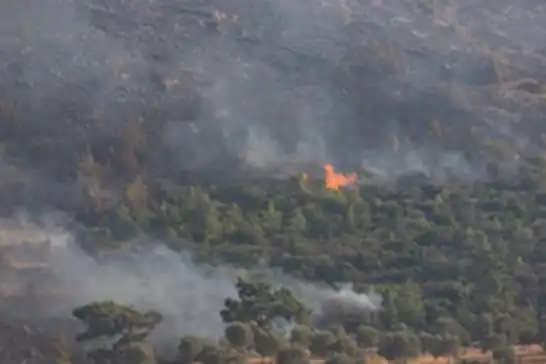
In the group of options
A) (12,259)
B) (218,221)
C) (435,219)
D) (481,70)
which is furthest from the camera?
(481,70)

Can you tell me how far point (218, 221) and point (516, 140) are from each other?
4.70ft

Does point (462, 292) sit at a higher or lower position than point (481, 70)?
lower

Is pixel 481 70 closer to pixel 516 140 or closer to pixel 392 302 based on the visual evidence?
pixel 516 140

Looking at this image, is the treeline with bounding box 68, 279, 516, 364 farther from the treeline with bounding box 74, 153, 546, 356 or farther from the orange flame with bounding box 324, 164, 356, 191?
the orange flame with bounding box 324, 164, 356, 191

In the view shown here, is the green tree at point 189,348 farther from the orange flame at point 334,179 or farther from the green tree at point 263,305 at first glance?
the orange flame at point 334,179

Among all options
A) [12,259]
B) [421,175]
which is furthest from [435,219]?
[12,259]

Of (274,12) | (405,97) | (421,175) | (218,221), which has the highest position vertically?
(274,12)

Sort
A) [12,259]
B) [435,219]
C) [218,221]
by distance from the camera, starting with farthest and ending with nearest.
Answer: [435,219] < [218,221] < [12,259]

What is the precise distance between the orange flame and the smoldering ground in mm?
51

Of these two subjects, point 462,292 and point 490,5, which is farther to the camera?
point 490,5

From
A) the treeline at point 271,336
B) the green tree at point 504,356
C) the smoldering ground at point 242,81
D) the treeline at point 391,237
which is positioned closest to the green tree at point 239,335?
the treeline at point 271,336

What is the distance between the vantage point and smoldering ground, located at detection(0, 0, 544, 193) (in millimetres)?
3680

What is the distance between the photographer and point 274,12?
4020 millimetres

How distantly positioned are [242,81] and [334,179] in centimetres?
57
